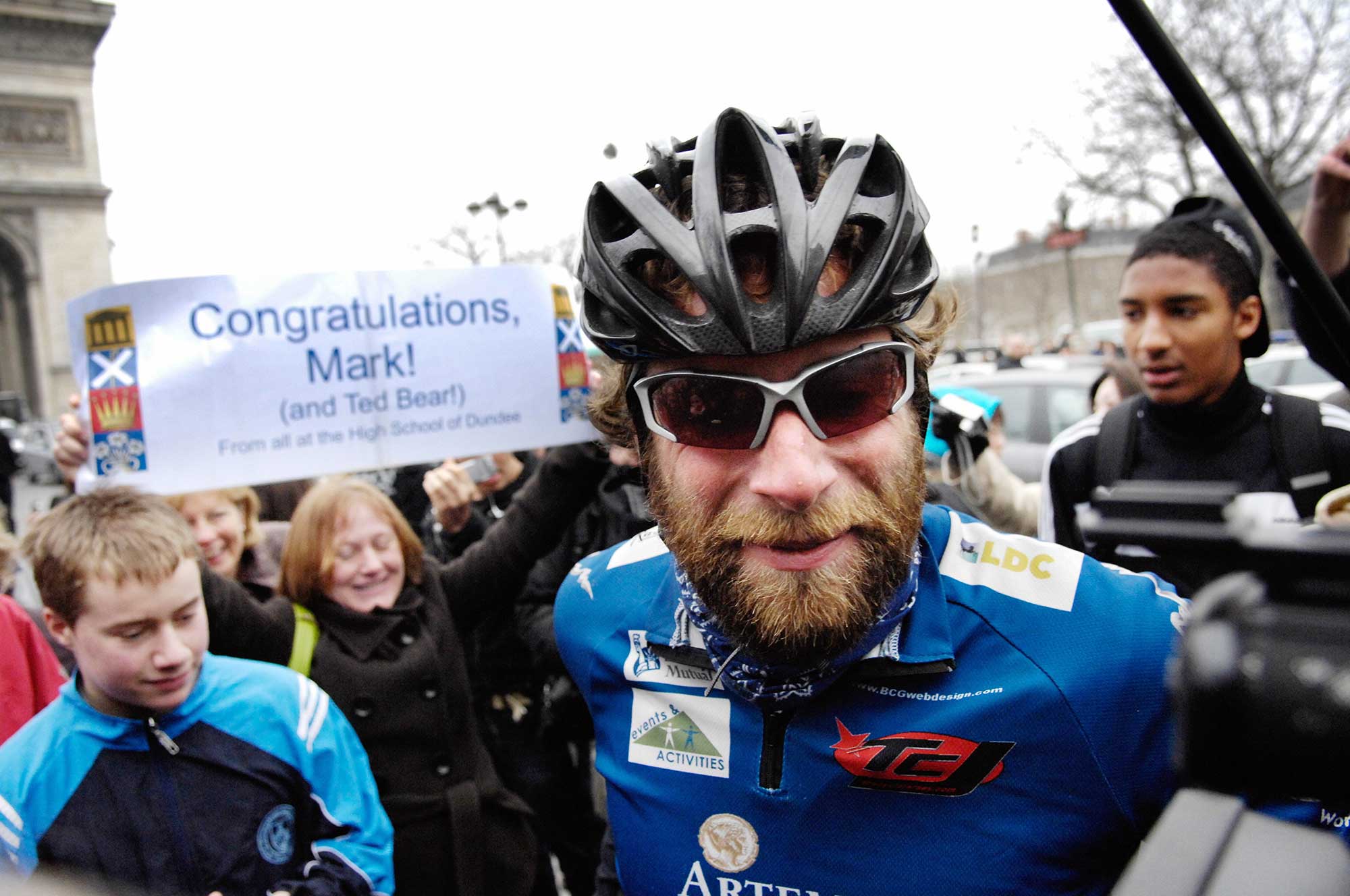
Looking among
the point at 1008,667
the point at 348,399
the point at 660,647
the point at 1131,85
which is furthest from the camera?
the point at 1131,85

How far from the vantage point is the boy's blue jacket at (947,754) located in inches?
52.4

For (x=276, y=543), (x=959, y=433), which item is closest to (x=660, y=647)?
(x=959, y=433)

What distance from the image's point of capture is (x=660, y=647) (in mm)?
1715

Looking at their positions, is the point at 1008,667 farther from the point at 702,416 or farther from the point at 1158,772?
the point at 702,416

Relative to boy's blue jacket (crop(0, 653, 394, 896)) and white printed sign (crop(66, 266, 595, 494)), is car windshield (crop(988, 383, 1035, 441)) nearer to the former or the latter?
white printed sign (crop(66, 266, 595, 494))

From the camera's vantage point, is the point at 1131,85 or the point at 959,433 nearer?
the point at 959,433

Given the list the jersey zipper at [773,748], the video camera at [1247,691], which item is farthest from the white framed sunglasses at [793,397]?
the video camera at [1247,691]

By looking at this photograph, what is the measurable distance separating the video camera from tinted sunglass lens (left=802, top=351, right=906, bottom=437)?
0.87 meters

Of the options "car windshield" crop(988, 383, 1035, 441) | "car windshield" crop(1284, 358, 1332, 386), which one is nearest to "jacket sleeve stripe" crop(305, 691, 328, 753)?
"car windshield" crop(988, 383, 1035, 441)

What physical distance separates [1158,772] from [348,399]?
118 inches

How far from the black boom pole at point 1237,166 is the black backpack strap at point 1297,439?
1.80 meters

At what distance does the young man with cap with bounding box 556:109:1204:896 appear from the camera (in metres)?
1.35

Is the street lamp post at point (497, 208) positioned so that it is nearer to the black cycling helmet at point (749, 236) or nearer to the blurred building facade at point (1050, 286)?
the black cycling helmet at point (749, 236)

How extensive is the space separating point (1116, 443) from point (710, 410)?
174 centimetres
